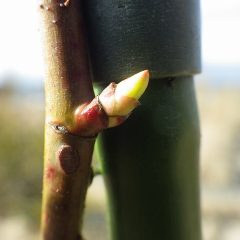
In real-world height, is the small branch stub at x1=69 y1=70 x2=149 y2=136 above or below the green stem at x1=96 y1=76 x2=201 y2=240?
above

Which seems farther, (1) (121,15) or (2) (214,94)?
(2) (214,94)

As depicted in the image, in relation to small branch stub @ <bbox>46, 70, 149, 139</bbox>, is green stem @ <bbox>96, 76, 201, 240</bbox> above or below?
below

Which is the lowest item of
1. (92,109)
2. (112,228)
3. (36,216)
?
(36,216)

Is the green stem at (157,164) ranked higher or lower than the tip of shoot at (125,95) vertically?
lower

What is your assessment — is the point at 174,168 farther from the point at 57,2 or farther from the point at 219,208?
the point at 219,208

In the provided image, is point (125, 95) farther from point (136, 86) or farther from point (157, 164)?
point (157, 164)

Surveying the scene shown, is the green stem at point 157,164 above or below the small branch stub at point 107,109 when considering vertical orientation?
below

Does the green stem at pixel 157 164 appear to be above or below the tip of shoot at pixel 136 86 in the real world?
below

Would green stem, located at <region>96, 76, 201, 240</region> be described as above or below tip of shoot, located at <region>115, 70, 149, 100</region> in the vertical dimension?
below

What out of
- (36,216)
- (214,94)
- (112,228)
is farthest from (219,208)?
(112,228)
